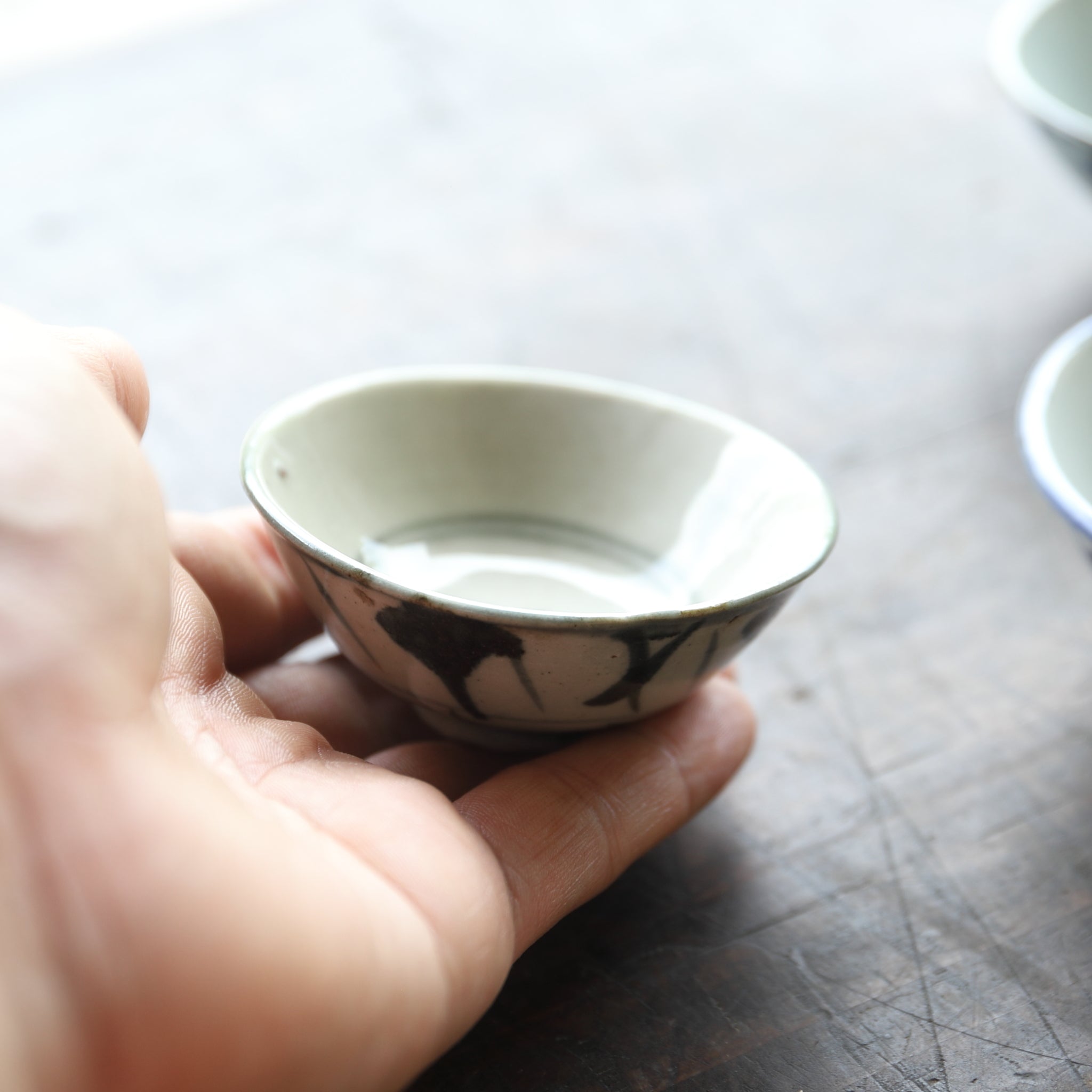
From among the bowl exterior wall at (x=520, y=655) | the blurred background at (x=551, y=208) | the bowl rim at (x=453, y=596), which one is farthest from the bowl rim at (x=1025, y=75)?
the bowl exterior wall at (x=520, y=655)

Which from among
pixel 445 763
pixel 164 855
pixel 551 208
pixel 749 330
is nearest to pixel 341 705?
pixel 445 763

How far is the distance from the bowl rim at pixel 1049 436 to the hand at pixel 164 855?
0.68ft

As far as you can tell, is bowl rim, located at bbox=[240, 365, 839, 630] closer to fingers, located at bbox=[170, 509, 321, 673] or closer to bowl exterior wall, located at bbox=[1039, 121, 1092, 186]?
fingers, located at bbox=[170, 509, 321, 673]

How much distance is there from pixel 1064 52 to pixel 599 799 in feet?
1.88

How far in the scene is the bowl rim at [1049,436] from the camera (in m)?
0.39

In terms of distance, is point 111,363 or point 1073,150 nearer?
point 111,363

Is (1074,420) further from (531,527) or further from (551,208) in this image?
(551,208)

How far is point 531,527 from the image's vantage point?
1.64ft

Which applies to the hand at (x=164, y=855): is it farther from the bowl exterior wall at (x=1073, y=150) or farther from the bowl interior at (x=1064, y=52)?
the bowl interior at (x=1064, y=52)

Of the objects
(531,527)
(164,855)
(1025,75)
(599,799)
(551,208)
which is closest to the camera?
(164,855)

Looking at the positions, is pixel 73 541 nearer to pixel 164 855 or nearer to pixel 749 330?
pixel 164 855

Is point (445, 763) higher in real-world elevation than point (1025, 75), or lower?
lower

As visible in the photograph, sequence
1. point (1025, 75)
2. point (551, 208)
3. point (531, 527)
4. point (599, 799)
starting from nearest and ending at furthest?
point (599, 799)
point (531, 527)
point (1025, 75)
point (551, 208)

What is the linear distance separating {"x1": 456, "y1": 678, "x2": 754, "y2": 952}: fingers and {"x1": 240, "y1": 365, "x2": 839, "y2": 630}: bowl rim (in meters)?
0.05
